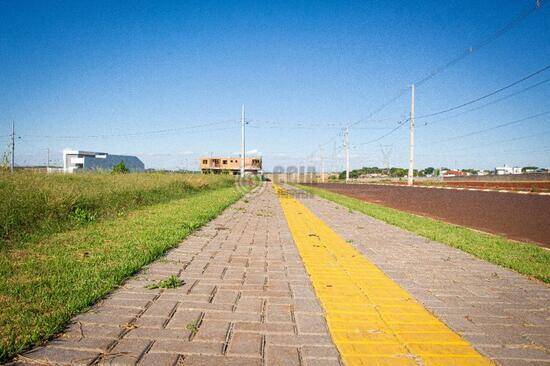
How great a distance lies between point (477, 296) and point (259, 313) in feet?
7.16

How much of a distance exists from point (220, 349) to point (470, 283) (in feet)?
9.64

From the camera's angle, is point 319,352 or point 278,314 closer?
point 319,352

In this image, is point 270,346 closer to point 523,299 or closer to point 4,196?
point 523,299

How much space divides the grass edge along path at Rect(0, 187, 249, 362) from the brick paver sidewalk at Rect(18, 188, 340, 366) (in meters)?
0.13

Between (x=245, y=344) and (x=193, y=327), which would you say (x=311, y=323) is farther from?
(x=193, y=327)

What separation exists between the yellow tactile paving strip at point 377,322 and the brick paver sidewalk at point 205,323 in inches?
5.8

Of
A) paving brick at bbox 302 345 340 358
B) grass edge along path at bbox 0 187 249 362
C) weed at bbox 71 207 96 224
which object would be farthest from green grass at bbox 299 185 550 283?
weed at bbox 71 207 96 224

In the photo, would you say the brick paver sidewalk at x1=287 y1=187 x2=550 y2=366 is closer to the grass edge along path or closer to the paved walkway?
the paved walkway

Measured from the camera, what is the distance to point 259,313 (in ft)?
8.57

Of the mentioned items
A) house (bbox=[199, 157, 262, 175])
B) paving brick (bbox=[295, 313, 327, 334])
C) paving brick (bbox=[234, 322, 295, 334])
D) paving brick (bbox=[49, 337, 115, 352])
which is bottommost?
paving brick (bbox=[295, 313, 327, 334])

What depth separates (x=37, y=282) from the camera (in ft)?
9.78

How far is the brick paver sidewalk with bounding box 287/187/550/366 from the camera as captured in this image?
221 centimetres

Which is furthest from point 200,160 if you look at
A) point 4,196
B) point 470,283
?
point 470,283

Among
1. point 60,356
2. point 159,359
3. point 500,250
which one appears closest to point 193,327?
point 159,359
